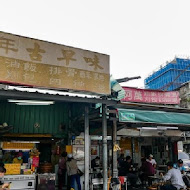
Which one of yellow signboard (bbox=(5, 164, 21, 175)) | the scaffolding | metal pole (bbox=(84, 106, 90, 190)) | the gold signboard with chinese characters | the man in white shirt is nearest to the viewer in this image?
the gold signboard with chinese characters

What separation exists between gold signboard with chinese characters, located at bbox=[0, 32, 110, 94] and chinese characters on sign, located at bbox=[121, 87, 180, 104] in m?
7.72

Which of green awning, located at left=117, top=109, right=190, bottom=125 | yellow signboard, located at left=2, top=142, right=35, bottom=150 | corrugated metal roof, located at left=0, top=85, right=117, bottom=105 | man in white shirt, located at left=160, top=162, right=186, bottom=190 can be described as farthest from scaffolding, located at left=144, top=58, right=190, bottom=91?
corrugated metal roof, located at left=0, top=85, right=117, bottom=105

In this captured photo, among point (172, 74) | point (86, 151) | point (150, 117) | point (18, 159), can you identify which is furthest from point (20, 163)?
point (172, 74)

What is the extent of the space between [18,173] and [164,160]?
11.1m

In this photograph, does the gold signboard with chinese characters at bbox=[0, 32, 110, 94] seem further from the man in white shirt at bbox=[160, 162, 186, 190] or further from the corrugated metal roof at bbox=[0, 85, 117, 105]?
the man in white shirt at bbox=[160, 162, 186, 190]

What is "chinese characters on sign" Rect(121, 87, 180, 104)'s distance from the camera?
14.6 m

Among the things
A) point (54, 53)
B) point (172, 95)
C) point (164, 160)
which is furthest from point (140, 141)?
point (54, 53)

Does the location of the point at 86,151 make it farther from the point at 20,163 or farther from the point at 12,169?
the point at 12,169

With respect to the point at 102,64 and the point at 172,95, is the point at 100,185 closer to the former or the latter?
the point at 102,64

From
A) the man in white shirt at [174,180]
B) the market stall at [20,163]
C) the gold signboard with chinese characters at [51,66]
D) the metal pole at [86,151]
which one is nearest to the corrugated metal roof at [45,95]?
the gold signboard with chinese characters at [51,66]

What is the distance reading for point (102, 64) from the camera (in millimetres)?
7031

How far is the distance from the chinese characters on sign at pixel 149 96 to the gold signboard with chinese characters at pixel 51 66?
7.72 meters

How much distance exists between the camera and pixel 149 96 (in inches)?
605

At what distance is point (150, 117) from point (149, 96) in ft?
26.8
